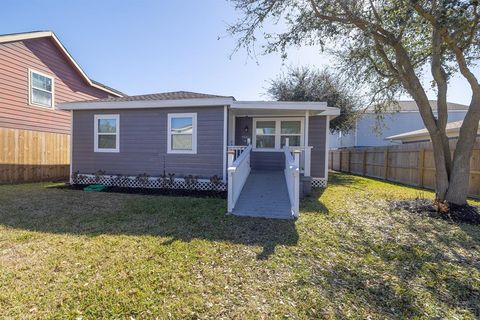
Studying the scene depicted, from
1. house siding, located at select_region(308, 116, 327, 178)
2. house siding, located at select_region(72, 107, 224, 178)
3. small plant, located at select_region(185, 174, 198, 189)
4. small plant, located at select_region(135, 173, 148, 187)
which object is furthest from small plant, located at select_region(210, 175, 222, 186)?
house siding, located at select_region(308, 116, 327, 178)

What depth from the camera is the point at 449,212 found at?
6.64 meters

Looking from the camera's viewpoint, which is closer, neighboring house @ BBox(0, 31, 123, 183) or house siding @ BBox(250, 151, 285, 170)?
neighboring house @ BBox(0, 31, 123, 183)

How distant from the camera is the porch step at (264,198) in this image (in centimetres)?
629

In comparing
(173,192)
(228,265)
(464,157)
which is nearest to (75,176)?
(173,192)

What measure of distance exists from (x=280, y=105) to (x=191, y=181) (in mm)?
3952

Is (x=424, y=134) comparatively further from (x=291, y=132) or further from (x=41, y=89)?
(x=41, y=89)

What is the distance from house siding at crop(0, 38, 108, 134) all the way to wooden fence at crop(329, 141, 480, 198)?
1671cm

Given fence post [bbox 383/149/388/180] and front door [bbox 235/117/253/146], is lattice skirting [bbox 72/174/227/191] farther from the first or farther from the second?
Result: fence post [bbox 383/149/388/180]

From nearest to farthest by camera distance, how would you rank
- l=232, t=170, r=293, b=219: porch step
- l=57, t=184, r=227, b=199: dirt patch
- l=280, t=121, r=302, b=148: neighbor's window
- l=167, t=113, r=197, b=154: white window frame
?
l=232, t=170, r=293, b=219: porch step → l=57, t=184, r=227, b=199: dirt patch → l=167, t=113, r=197, b=154: white window frame → l=280, t=121, r=302, b=148: neighbor's window

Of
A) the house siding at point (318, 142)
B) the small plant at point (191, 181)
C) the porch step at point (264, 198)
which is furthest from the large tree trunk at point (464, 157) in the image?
the small plant at point (191, 181)

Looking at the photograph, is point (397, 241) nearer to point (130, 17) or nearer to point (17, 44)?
point (130, 17)

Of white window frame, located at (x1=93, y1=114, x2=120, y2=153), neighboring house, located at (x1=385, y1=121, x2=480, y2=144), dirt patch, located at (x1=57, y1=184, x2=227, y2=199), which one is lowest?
dirt patch, located at (x1=57, y1=184, x2=227, y2=199)

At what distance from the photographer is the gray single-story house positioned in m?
8.83

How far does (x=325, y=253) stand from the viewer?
422 centimetres
